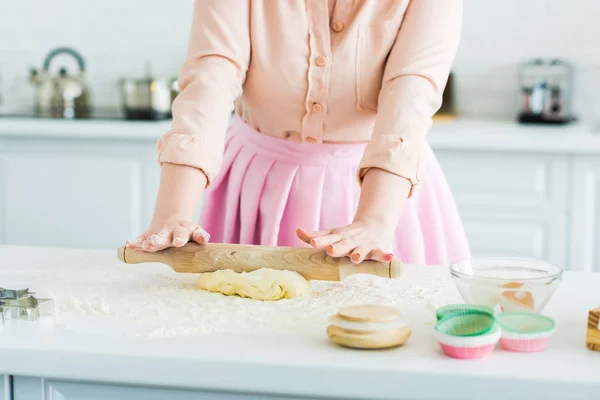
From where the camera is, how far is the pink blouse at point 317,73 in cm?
140

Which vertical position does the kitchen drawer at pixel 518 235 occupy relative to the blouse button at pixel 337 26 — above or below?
below

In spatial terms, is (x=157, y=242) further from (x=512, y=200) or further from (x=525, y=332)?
(x=512, y=200)

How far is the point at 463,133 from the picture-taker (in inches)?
110

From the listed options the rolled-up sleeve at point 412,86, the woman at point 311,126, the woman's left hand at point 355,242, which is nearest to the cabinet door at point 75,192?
the woman at point 311,126

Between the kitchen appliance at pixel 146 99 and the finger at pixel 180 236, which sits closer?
the finger at pixel 180 236

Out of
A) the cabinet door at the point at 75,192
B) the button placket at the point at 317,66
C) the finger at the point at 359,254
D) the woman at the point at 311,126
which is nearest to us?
the finger at the point at 359,254

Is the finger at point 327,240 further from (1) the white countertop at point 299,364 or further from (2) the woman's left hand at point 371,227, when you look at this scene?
(1) the white countertop at point 299,364

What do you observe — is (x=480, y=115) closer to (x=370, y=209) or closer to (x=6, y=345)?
(x=370, y=209)

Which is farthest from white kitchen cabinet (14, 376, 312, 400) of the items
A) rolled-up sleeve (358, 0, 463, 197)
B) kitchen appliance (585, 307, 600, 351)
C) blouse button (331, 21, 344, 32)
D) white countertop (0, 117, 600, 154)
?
white countertop (0, 117, 600, 154)

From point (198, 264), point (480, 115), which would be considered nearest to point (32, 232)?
point (480, 115)

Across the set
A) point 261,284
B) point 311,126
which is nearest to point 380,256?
point 261,284

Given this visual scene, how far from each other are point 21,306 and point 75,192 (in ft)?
6.69

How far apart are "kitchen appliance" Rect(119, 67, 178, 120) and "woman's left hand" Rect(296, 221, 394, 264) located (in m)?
1.99

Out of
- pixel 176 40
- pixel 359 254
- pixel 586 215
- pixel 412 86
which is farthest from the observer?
pixel 176 40
